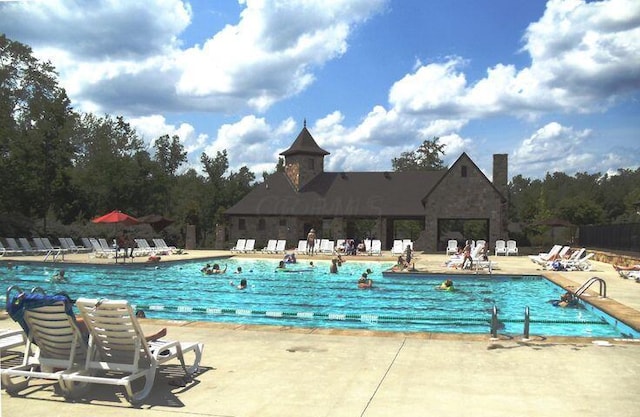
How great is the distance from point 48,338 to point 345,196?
35322mm

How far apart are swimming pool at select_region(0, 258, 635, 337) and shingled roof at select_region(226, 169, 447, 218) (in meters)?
14.2

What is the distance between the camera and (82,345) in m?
5.04

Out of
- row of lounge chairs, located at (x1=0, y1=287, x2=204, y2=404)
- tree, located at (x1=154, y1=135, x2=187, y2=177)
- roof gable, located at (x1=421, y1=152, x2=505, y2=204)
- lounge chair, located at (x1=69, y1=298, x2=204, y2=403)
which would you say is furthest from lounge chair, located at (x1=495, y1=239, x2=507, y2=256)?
tree, located at (x1=154, y1=135, x2=187, y2=177)

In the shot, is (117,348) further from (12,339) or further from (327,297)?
(327,297)

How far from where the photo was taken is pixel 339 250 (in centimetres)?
3047

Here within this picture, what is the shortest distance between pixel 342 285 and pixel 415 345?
11.2 m

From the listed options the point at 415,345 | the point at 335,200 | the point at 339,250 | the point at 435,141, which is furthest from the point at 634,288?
the point at 435,141

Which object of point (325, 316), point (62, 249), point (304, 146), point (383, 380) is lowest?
point (325, 316)

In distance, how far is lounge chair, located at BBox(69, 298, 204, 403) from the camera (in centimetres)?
468

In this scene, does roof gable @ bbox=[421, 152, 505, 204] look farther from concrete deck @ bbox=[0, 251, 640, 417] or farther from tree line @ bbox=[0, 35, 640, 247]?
concrete deck @ bbox=[0, 251, 640, 417]

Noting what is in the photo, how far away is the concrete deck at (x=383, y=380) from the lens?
454cm

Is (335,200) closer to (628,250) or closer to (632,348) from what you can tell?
(628,250)

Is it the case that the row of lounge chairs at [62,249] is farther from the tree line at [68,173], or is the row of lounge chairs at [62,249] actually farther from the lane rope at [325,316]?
the lane rope at [325,316]

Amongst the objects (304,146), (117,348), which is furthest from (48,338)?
(304,146)
